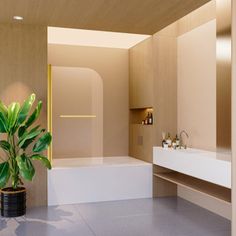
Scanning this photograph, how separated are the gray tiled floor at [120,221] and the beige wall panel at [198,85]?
99 cm

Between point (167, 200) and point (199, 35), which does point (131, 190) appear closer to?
point (167, 200)

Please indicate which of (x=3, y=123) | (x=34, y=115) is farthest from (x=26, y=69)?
(x=3, y=123)

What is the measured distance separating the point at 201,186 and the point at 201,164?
561 millimetres

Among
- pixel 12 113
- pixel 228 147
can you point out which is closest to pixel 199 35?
pixel 228 147

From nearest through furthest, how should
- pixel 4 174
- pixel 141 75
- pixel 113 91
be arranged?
pixel 4 174, pixel 141 75, pixel 113 91

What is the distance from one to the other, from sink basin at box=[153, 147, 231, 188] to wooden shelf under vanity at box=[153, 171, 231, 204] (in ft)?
0.67

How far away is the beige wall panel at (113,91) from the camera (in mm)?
6051

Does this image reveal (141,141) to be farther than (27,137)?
Yes

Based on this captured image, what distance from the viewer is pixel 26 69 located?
4.65 metres

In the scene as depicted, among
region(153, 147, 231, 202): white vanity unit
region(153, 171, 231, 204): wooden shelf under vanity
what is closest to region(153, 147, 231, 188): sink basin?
region(153, 147, 231, 202): white vanity unit

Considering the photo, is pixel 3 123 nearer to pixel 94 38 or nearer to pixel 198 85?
pixel 94 38

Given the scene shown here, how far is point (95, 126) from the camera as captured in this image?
19.9ft

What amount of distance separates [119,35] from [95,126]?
1.82 meters

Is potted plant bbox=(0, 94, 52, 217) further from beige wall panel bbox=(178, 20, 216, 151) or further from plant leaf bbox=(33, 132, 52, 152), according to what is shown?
beige wall panel bbox=(178, 20, 216, 151)
